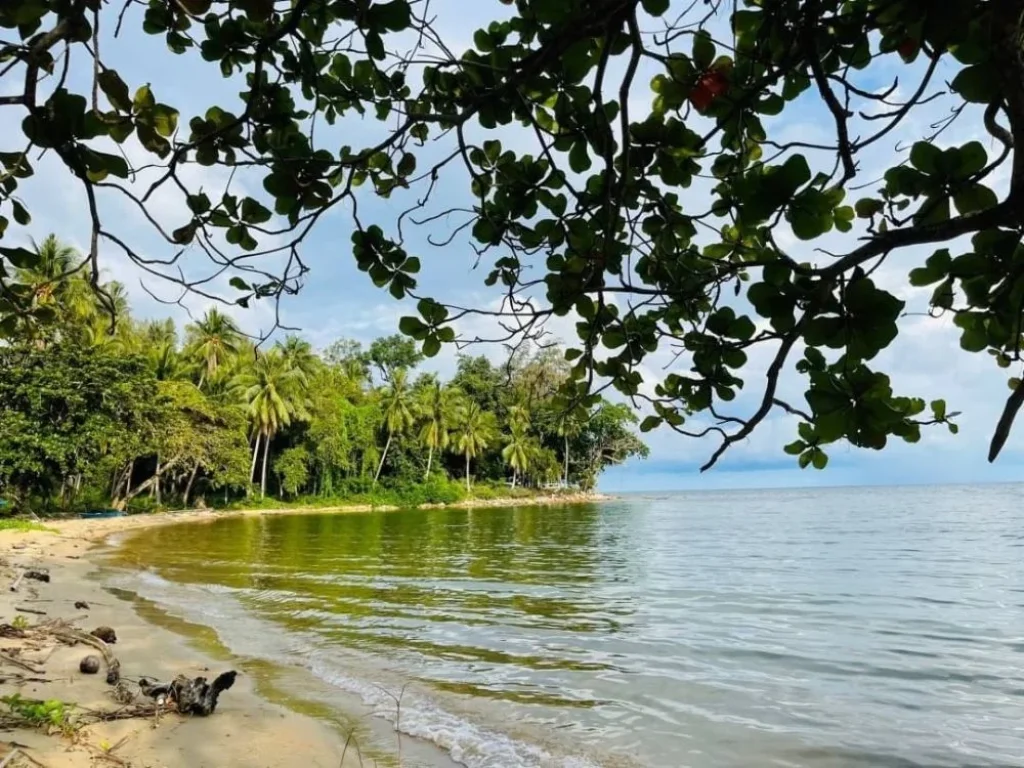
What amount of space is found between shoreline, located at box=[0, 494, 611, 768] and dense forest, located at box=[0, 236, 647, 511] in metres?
2.32

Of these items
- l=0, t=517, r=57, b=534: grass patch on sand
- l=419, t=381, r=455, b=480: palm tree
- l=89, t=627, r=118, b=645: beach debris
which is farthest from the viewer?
l=419, t=381, r=455, b=480: palm tree

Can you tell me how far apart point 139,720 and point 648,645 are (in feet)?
18.5

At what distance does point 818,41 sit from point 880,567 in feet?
54.1

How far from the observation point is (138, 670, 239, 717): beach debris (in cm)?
489

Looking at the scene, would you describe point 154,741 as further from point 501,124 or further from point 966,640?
point 966,640

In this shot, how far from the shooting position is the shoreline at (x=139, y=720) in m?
3.85

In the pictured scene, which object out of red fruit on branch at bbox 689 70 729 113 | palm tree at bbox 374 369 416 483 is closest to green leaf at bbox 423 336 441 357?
red fruit on branch at bbox 689 70 729 113

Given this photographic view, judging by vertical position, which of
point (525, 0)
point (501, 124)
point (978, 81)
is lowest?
point (978, 81)

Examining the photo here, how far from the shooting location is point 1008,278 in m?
1.15

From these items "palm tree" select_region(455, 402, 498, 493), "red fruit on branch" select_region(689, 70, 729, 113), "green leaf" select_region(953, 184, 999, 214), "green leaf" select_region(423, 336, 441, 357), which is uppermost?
"palm tree" select_region(455, 402, 498, 493)

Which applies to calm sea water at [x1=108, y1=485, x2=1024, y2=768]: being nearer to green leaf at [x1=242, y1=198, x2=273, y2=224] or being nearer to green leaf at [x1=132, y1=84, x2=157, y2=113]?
green leaf at [x1=242, y1=198, x2=273, y2=224]

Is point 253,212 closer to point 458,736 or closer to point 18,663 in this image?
point 458,736

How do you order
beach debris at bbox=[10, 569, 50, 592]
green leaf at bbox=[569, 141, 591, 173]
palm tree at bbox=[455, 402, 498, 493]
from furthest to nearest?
→ palm tree at bbox=[455, 402, 498, 493]
beach debris at bbox=[10, 569, 50, 592]
green leaf at bbox=[569, 141, 591, 173]

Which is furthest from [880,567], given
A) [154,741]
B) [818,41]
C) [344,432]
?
[344,432]
